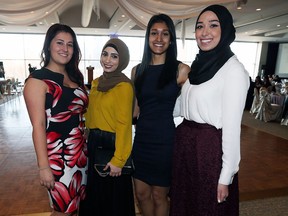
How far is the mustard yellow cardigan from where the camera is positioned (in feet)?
4.60

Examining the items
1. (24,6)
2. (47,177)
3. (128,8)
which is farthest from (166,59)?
(24,6)

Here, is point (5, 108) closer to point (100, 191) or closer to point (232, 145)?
point (100, 191)

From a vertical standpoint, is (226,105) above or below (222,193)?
above

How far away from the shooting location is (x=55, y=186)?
4.52 ft

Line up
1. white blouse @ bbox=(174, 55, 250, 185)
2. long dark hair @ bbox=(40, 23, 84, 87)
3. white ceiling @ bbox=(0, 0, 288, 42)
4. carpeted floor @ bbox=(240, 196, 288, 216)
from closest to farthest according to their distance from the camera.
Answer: white blouse @ bbox=(174, 55, 250, 185) → long dark hair @ bbox=(40, 23, 84, 87) → carpeted floor @ bbox=(240, 196, 288, 216) → white ceiling @ bbox=(0, 0, 288, 42)

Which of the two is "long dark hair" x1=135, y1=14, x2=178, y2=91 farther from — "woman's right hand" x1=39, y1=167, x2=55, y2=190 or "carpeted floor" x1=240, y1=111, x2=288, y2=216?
"carpeted floor" x1=240, y1=111, x2=288, y2=216

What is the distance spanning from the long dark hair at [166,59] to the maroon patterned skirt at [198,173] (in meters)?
0.32

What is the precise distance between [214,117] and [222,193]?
1.28 feet

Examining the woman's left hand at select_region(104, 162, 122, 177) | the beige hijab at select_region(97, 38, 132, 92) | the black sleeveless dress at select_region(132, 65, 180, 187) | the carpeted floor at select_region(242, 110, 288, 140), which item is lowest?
the carpeted floor at select_region(242, 110, 288, 140)

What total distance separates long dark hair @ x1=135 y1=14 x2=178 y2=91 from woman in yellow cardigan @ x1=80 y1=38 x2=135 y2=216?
0.14 metres

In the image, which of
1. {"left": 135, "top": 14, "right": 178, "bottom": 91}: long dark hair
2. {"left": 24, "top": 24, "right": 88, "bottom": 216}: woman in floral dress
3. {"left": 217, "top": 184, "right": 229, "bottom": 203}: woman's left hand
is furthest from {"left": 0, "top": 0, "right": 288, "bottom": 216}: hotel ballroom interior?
{"left": 24, "top": 24, "right": 88, "bottom": 216}: woman in floral dress

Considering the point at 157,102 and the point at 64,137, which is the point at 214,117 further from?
the point at 64,137

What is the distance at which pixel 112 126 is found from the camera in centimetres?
146

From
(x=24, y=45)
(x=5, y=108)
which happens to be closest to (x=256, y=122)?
(x=5, y=108)
